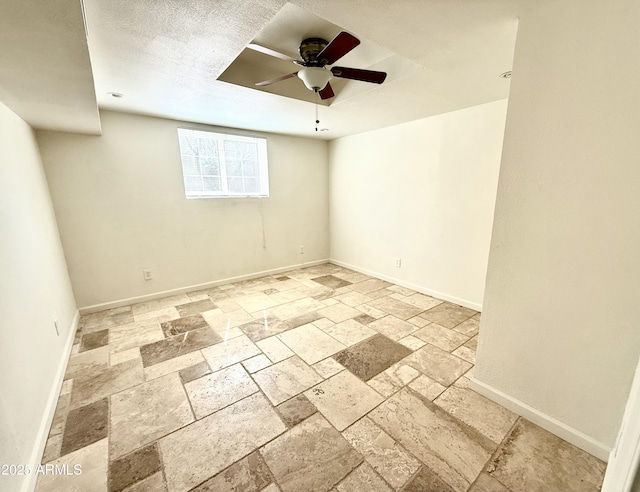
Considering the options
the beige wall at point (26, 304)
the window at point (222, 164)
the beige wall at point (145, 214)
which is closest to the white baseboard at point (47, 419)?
the beige wall at point (26, 304)

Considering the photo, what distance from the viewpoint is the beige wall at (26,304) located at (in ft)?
3.86

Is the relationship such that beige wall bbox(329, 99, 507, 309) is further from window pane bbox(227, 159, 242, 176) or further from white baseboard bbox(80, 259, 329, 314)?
window pane bbox(227, 159, 242, 176)

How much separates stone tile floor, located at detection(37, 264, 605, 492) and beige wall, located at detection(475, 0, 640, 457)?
0.39 meters

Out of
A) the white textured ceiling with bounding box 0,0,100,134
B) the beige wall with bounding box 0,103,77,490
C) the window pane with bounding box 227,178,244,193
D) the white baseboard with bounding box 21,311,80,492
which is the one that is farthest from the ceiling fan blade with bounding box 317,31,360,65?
the white baseboard with bounding box 21,311,80,492

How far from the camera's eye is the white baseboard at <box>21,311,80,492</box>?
1.17 m

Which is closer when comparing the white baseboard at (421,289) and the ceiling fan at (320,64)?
the ceiling fan at (320,64)

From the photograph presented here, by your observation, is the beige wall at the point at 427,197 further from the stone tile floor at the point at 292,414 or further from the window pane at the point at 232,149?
the window pane at the point at 232,149

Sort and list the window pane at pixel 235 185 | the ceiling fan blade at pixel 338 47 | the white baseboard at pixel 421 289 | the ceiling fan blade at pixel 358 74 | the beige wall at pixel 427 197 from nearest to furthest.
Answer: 1. the ceiling fan blade at pixel 338 47
2. the ceiling fan blade at pixel 358 74
3. the beige wall at pixel 427 197
4. the white baseboard at pixel 421 289
5. the window pane at pixel 235 185

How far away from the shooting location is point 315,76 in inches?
70.4

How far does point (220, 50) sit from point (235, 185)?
7.47 feet

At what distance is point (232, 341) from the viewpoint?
2.33 meters

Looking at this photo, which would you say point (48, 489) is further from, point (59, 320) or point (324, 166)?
point (324, 166)

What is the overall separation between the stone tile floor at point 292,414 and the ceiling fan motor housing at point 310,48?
2190 mm

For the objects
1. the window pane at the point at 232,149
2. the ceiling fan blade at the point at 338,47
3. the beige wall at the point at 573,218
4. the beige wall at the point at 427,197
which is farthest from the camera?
the window pane at the point at 232,149
